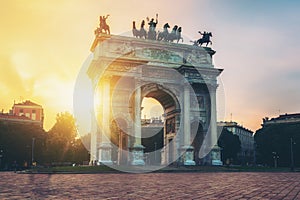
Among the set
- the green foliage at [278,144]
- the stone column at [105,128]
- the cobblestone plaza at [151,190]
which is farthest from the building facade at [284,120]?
the cobblestone plaza at [151,190]

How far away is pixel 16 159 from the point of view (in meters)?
63.5

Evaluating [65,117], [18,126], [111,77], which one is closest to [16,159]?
[18,126]

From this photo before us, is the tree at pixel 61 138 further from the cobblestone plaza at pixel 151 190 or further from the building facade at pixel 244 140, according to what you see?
the building facade at pixel 244 140

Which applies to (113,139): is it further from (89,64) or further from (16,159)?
(16,159)

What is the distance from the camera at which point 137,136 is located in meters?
45.2

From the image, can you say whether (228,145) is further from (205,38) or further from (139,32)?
(139,32)

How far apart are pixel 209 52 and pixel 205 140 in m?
12.9

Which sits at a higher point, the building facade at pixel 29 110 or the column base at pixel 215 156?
the building facade at pixel 29 110

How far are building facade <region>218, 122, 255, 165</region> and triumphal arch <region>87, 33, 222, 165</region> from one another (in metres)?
58.6

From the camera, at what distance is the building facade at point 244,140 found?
115 m

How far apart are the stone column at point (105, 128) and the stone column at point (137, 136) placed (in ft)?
10.7

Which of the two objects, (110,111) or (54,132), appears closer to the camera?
(110,111)

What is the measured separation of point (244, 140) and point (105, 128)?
304 feet

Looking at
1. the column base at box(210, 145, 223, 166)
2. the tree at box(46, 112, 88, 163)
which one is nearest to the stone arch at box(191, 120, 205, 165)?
the column base at box(210, 145, 223, 166)
